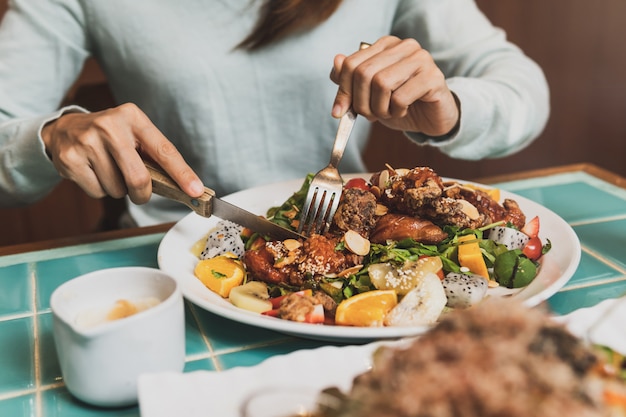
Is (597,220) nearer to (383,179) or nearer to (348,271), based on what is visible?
(383,179)

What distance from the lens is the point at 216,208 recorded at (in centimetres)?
125

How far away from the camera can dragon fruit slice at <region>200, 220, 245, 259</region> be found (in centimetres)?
122

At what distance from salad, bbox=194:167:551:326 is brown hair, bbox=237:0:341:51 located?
688mm

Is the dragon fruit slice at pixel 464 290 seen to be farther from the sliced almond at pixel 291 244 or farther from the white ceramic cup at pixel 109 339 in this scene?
the white ceramic cup at pixel 109 339

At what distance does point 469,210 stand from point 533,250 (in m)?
0.14

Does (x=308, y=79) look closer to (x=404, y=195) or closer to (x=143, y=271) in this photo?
(x=404, y=195)

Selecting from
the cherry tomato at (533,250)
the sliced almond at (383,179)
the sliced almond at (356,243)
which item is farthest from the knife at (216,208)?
the cherry tomato at (533,250)

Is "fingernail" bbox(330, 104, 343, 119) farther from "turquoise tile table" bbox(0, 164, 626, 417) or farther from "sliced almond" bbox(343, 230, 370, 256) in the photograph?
Answer: "turquoise tile table" bbox(0, 164, 626, 417)

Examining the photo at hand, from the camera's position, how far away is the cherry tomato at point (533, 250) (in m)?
1.20

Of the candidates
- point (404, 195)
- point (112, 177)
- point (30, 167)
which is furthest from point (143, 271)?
point (30, 167)

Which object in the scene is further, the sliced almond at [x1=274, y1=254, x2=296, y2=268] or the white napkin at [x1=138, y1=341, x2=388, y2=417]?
the sliced almond at [x1=274, y1=254, x2=296, y2=268]

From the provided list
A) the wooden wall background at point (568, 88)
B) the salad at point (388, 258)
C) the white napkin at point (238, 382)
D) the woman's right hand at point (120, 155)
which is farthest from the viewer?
the wooden wall background at point (568, 88)

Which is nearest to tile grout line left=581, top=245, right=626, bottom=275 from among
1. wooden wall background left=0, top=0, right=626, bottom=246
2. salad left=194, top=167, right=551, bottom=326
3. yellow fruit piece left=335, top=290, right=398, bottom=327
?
salad left=194, top=167, right=551, bottom=326

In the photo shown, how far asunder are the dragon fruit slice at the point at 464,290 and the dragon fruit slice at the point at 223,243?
42 centimetres
